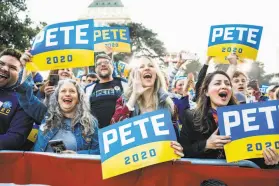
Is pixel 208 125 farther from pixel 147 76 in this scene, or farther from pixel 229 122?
pixel 147 76

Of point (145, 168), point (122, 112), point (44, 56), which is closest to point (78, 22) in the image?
point (44, 56)

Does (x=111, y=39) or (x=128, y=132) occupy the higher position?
(x=111, y=39)

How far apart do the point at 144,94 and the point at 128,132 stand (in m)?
0.99

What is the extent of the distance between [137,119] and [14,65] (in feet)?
5.25

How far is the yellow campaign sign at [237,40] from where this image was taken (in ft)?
19.8

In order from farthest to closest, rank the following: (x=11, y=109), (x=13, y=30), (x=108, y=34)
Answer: (x=13, y=30) < (x=108, y=34) < (x=11, y=109)

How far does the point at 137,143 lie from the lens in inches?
132

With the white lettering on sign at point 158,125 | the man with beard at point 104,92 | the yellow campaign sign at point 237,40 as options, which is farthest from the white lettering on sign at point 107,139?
the yellow campaign sign at point 237,40

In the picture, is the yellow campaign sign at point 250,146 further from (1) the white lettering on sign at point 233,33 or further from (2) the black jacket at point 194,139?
(1) the white lettering on sign at point 233,33

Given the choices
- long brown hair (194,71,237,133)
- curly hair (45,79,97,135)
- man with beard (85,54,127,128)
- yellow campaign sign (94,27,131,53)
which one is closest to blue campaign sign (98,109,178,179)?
long brown hair (194,71,237,133)

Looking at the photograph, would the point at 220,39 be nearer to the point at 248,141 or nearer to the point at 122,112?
the point at 122,112

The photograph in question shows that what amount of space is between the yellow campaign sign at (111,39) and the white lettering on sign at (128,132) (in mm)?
4411

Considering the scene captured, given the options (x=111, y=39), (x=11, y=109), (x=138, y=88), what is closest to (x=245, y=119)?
(x=138, y=88)

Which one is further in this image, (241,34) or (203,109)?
(241,34)
